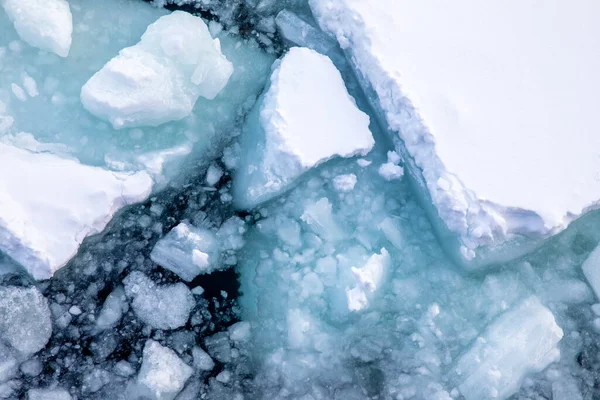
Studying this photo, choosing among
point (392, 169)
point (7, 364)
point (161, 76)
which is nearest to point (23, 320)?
point (7, 364)

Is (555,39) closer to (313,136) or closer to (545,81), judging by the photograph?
(545,81)

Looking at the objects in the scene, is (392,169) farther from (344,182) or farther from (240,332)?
(240,332)

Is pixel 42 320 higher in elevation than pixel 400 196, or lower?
lower

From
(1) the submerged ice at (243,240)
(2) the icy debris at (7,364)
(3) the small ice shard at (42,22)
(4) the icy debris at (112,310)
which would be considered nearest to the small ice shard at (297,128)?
(1) the submerged ice at (243,240)

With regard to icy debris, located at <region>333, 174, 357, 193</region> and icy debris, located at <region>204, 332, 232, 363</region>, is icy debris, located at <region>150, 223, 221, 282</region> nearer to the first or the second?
icy debris, located at <region>204, 332, 232, 363</region>

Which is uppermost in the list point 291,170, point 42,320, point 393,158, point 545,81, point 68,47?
point 545,81

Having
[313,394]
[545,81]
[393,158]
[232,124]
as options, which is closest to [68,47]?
[232,124]

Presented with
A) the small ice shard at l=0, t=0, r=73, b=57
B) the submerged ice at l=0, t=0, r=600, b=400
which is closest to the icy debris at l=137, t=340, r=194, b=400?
the submerged ice at l=0, t=0, r=600, b=400
